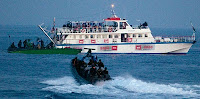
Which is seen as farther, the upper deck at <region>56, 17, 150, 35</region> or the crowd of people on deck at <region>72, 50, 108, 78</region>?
the upper deck at <region>56, 17, 150, 35</region>

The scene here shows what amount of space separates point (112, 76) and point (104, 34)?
899 inches

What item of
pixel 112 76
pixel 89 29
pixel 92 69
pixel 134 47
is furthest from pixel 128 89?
pixel 89 29

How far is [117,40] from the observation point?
6912 cm

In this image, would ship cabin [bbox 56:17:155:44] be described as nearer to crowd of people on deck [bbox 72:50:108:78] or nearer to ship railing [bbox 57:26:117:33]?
ship railing [bbox 57:26:117:33]

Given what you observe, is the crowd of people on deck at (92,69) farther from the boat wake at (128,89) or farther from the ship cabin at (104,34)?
the ship cabin at (104,34)

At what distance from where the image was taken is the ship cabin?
69.1 meters

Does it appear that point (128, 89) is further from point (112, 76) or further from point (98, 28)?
point (98, 28)

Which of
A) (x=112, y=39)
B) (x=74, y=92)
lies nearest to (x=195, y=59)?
(x=112, y=39)

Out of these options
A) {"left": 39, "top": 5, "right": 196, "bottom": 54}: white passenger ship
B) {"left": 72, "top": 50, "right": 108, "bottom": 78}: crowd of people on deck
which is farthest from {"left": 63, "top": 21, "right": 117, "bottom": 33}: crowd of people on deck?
{"left": 72, "top": 50, "right": 108, "bottom": 78}: crowd of people on deck

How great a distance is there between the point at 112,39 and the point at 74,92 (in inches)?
1278

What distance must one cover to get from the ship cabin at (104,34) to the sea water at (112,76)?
2.68 meters

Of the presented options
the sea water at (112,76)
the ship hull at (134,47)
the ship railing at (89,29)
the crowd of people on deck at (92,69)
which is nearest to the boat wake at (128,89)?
the sea water at (112,76)

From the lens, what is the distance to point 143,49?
2719 inches

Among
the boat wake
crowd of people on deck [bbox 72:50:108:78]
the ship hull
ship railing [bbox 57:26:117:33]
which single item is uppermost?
ship railing [bbox 57:26:117:33]
